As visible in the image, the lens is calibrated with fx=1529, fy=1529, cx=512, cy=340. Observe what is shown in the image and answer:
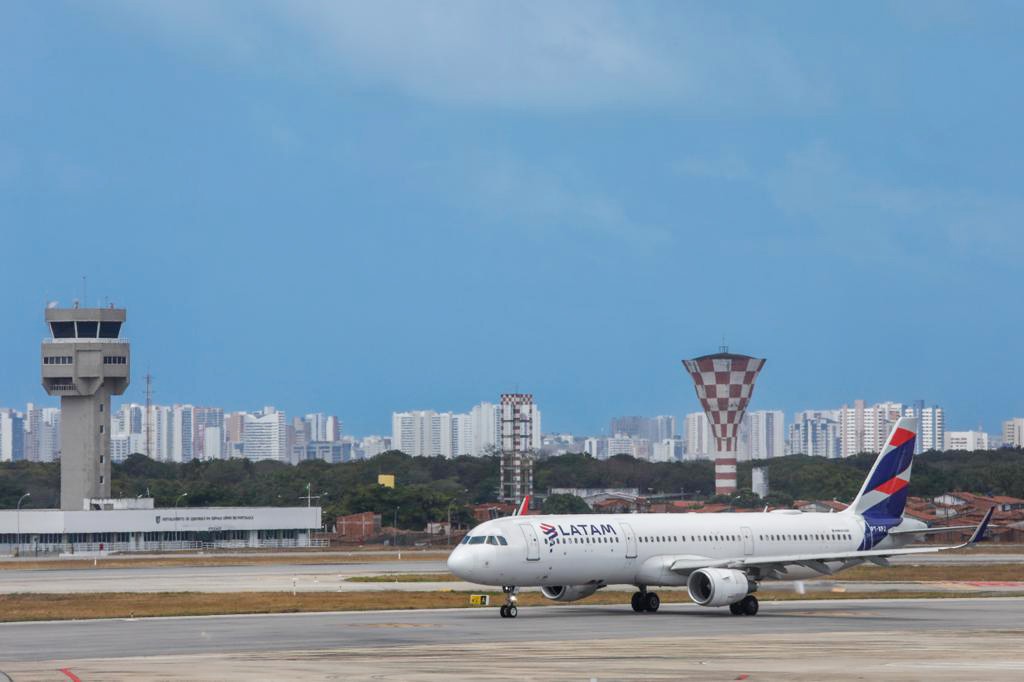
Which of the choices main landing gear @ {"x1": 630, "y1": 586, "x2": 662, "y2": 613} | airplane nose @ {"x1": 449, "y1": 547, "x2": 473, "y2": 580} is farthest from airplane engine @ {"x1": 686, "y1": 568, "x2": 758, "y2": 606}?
airplane nose @ {"x1": 449, "y1": 547, "x2": 473, "y2": 580}

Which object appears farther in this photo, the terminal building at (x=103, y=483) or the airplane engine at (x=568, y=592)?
the terminal building at (x=103, y=483)

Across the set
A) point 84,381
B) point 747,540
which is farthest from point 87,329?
point 747,540

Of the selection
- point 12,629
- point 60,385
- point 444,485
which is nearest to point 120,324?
point 60,385

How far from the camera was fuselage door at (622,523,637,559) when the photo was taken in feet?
167

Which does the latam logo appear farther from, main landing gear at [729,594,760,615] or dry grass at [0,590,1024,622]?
dry grass at [0,590,1024,622]

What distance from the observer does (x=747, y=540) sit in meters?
54.4

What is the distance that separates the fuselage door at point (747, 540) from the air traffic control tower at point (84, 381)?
10629 centimetres

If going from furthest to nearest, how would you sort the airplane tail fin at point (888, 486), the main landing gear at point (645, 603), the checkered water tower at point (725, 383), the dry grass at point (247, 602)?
the checkered water tower at point (725, 383) → the airplane tail fin at point (888, 486) → the dry grass at point (247, 602) → the main landing gear at point (645, 603)

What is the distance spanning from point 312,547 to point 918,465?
227 ft

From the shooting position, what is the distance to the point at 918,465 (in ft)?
553

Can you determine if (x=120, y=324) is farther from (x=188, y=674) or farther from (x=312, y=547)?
(x=188, y=674)

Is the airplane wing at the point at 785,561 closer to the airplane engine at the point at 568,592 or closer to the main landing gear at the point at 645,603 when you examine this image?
the main landing gear at the point at 645,603

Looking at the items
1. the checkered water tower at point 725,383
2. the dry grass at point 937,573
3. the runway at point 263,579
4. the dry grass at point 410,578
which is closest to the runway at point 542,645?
the runway at point 263,579

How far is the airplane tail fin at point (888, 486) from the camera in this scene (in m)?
58.9
